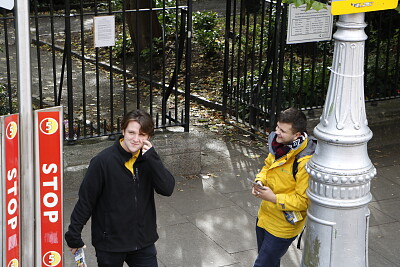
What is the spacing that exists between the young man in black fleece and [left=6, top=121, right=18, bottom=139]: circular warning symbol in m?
0.98

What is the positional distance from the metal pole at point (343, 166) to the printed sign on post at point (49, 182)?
1384 mm

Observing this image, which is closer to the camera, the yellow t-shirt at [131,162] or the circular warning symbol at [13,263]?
the circular warning symbol at [13,263]

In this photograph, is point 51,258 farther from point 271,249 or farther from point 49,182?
point 271,249

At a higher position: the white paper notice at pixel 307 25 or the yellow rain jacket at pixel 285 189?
the white paper notice at pixel 307 25

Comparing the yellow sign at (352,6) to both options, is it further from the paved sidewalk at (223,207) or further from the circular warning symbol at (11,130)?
the paved sidewalk at (223,207)

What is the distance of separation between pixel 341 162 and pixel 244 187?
393 cm

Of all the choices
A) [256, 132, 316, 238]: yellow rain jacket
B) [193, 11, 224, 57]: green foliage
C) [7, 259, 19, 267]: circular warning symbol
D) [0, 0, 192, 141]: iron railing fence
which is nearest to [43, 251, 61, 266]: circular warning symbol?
[7, 259, 19, 267]: circular warning symbol

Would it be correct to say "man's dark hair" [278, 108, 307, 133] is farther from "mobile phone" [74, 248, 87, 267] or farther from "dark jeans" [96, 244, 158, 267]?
"mobile phone" [74, 248, 87, 267]

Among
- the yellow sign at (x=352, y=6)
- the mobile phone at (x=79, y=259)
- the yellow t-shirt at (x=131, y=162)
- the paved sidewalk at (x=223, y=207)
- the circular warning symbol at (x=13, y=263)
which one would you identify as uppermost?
the yellow sign at (x=352, y=6)

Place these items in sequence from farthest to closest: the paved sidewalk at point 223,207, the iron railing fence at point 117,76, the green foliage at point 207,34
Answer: the green foliage at point 207,34 → the iron railing fence at point 117,76 → the paved sidewalk at point 223,207

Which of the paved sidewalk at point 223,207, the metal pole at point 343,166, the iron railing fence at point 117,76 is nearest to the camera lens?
the metal pole at point 343,166

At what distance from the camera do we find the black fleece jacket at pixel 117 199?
175 inches

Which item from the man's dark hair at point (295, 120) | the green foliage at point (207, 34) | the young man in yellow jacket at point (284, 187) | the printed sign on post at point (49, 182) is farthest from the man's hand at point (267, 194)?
the green foliage at point (207, 34)

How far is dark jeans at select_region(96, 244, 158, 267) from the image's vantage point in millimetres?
4594
